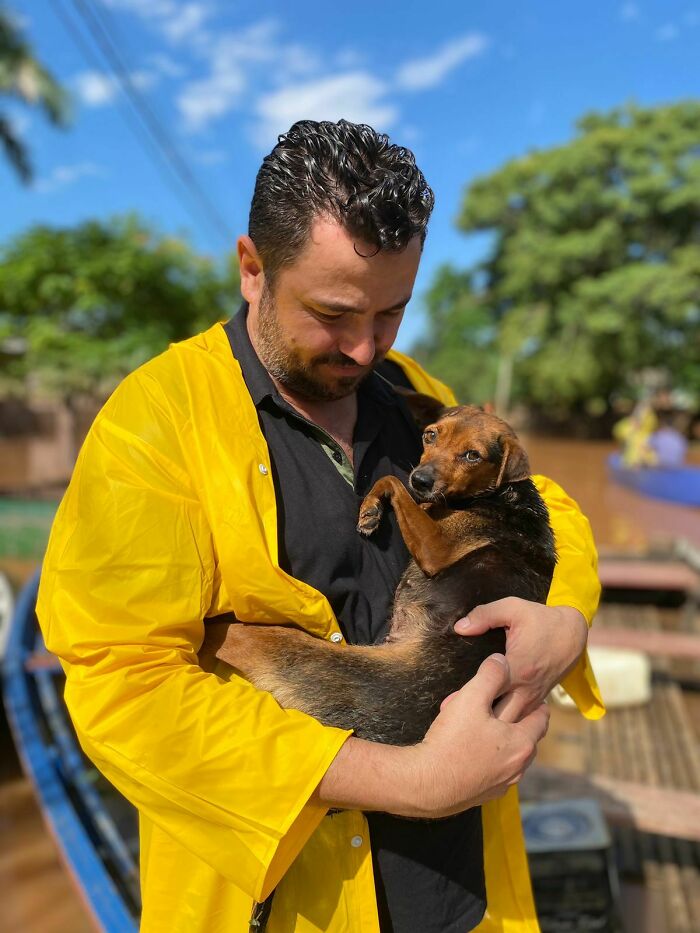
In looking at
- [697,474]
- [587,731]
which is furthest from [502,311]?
[587,731]

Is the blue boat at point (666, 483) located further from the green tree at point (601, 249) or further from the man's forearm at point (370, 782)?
the man's forearm at point (370, 782)

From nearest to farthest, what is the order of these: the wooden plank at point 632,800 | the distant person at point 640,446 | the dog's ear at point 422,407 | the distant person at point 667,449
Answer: the dog's ear at point 422,407, the wooden plank at point 632,800, the distant person at point 640,446, the distant person at point 667,449

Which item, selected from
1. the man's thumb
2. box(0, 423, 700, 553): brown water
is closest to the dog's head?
the man's thumb

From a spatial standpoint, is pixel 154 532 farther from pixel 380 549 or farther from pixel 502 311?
pixel 502 311

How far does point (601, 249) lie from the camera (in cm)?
3247

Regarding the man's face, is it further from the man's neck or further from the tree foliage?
the tree foliage

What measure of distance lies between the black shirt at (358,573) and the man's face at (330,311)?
0.09 metres

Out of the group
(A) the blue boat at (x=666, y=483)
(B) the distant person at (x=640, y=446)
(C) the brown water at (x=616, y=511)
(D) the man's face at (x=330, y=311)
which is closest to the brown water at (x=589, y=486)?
(C) the brown water at (x=616, y=511)

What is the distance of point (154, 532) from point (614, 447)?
36457 mm

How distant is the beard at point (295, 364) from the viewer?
1.78m

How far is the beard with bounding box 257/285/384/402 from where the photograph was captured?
70.0 inches

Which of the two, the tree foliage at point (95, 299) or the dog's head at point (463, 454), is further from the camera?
the tree foliage at point (95, 299)

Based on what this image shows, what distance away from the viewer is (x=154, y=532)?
144 cm

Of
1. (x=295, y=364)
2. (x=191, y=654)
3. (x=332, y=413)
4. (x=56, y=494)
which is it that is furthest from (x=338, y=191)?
(x=56, y=494)
